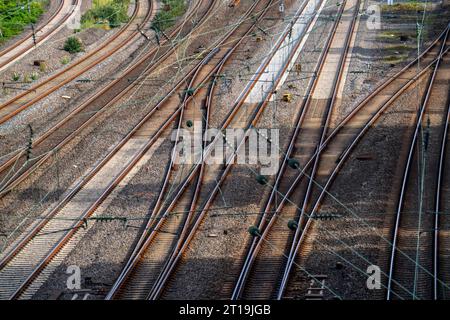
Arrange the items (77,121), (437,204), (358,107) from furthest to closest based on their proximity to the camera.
→ (358,107) < (77,121) < (437,204)

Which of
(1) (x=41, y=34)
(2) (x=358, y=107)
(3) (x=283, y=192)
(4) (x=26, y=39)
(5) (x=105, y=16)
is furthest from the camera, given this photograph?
(5) (x=105, y=16)

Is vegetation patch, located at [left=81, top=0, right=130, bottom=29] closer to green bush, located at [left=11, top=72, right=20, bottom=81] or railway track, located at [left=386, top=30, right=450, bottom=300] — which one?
green bush, located at [left=11, top=72, right=20, bottom=81]

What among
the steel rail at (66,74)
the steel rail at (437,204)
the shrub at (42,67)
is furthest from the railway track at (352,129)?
the shrub at (42,67)

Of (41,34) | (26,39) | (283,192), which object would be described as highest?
(41,34)

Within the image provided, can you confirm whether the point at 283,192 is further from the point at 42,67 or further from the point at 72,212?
the point at 42,67

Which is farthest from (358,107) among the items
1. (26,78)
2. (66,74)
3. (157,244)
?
(26,78)

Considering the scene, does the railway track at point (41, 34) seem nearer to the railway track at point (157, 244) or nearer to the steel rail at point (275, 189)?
the steel rail at point (275, 189)

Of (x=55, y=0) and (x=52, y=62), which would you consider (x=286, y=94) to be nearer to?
(x=52, y=62)

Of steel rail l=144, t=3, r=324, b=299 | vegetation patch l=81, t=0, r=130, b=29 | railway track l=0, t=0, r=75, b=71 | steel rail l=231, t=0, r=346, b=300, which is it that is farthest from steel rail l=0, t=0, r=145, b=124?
steel rail l=231, t=0, r=346, b=300
